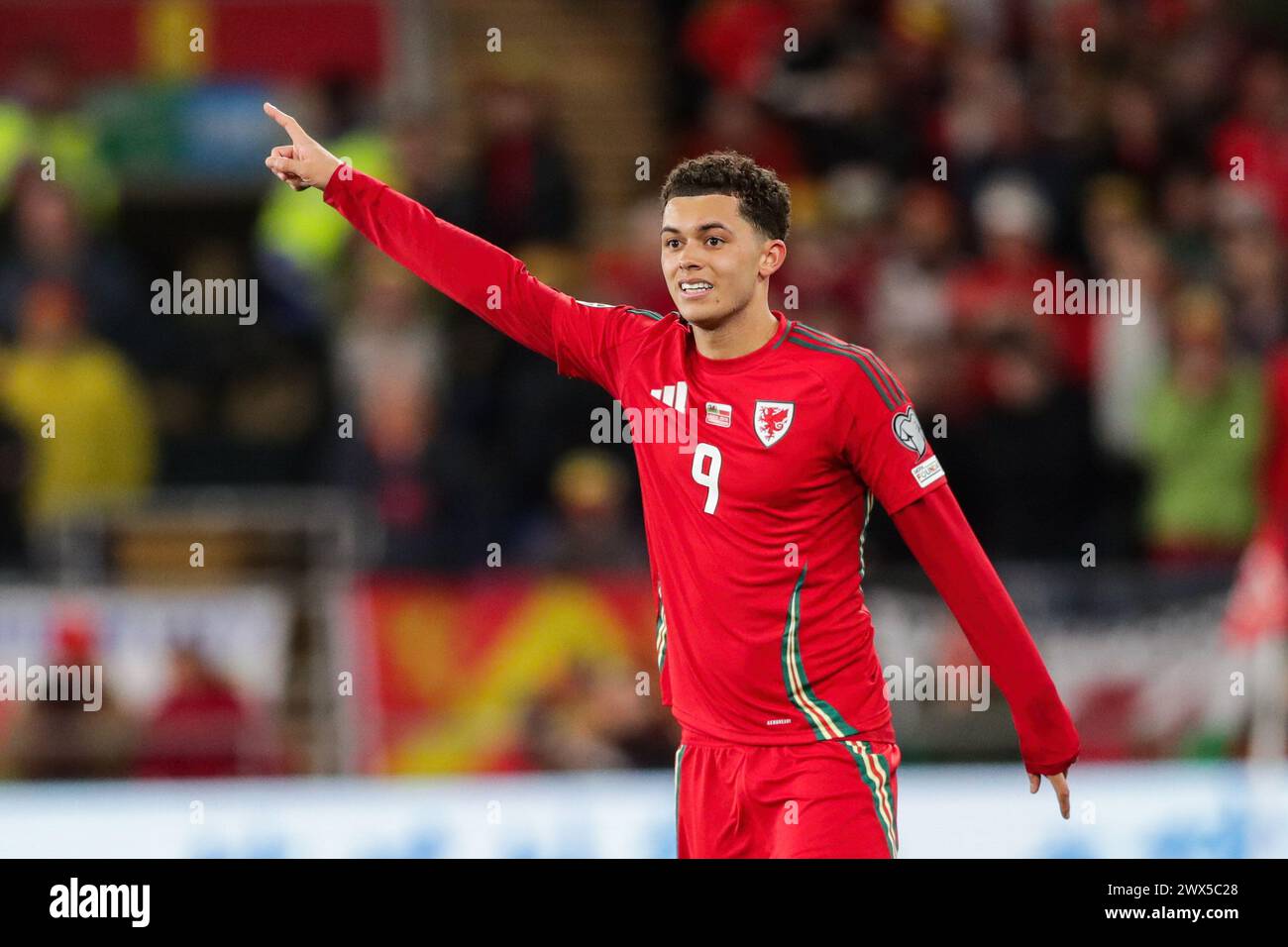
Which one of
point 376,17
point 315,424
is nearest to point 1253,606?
point 315,424

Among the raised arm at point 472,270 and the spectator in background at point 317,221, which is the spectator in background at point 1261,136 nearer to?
the spectator in background at point 317,221

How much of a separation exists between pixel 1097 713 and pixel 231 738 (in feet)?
14.0

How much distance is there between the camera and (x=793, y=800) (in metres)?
5.23

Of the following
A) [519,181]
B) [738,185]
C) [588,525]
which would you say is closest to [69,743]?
[588,525]

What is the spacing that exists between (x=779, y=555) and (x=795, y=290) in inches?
232

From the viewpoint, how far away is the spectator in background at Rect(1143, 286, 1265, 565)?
34.6 feet

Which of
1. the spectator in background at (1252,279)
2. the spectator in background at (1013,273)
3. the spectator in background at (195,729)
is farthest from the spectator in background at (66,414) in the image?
the spectator in background at (1252,279)

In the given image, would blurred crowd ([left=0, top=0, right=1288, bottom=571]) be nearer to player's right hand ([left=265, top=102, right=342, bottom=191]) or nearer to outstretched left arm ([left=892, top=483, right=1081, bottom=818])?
player's right hand ([left=265, top=102, right=342, bottom=191])

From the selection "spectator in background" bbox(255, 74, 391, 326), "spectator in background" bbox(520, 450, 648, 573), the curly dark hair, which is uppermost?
"spectator in background" bbox(255, 74, 391, 326)

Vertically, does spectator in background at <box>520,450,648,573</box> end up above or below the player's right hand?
below

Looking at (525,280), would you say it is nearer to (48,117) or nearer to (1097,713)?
(1097,713)

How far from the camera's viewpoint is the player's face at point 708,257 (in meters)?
5.21

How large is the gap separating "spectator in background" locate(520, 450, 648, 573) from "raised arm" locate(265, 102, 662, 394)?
449cm

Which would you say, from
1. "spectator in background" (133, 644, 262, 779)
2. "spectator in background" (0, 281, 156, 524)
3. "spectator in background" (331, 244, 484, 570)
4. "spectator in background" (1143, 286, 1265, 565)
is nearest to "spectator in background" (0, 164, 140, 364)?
"spectator in background" (0, 281, 156, 524)
